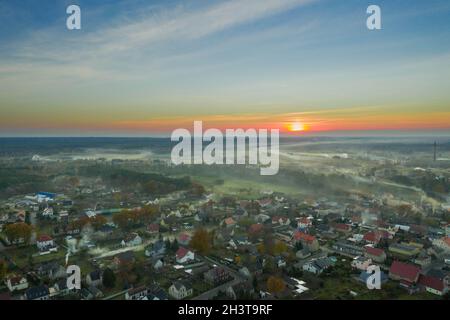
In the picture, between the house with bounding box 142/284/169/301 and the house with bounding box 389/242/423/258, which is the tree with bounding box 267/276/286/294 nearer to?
the house with bounding box 142/284/169/301

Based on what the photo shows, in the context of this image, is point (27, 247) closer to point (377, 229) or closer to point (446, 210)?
point (377, 229)

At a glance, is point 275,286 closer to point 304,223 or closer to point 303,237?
point 303,237

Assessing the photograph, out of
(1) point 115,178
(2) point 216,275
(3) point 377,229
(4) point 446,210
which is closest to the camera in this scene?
(2) point 216,275

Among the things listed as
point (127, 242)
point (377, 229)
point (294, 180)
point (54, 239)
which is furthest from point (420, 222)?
point (54, 239)

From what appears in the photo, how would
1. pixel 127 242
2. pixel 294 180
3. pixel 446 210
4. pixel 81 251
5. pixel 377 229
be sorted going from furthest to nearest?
pixel 294 180 → pixel 446 210 → pixel 377 229 → pixel 127 242 → pixel 81 251

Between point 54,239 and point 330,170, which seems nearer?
point 54,239

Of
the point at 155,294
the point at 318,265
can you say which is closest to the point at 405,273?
the point at 318,265

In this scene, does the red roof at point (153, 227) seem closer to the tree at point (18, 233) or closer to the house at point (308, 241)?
the tree at point (18, 233)
